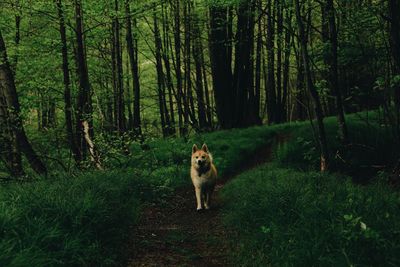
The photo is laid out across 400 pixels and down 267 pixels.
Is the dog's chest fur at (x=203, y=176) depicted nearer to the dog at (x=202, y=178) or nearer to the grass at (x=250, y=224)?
the dog at (x=202, y=178)

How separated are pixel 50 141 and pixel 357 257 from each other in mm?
9565

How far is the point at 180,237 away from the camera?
6352mm

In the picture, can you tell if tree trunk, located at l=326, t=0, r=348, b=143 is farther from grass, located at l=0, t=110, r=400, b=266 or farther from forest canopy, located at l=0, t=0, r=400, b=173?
grass, located at l=0, t=110, r=400, b=266

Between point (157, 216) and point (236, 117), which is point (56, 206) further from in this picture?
point (236, 117)

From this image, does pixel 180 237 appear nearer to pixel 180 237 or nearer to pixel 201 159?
pixel 180 237

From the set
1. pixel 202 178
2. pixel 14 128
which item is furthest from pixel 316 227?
pixel 14 128

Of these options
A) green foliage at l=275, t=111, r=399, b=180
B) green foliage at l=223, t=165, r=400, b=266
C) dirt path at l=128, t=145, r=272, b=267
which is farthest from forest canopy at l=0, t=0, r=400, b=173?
dirt path at l=128, t=145, r=272, b=267

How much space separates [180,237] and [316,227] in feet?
8.35

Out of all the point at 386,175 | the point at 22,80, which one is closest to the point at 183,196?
the point at 386,175

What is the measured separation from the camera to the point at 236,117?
62.2ft

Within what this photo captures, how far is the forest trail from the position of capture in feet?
17.2

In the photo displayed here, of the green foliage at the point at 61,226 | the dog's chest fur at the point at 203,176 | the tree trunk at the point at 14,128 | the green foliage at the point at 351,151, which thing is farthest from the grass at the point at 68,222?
the green foliage at the point at 351,151

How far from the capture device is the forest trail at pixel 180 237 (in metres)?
5.23

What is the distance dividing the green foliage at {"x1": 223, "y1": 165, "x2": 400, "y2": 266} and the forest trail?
0.34 meters
